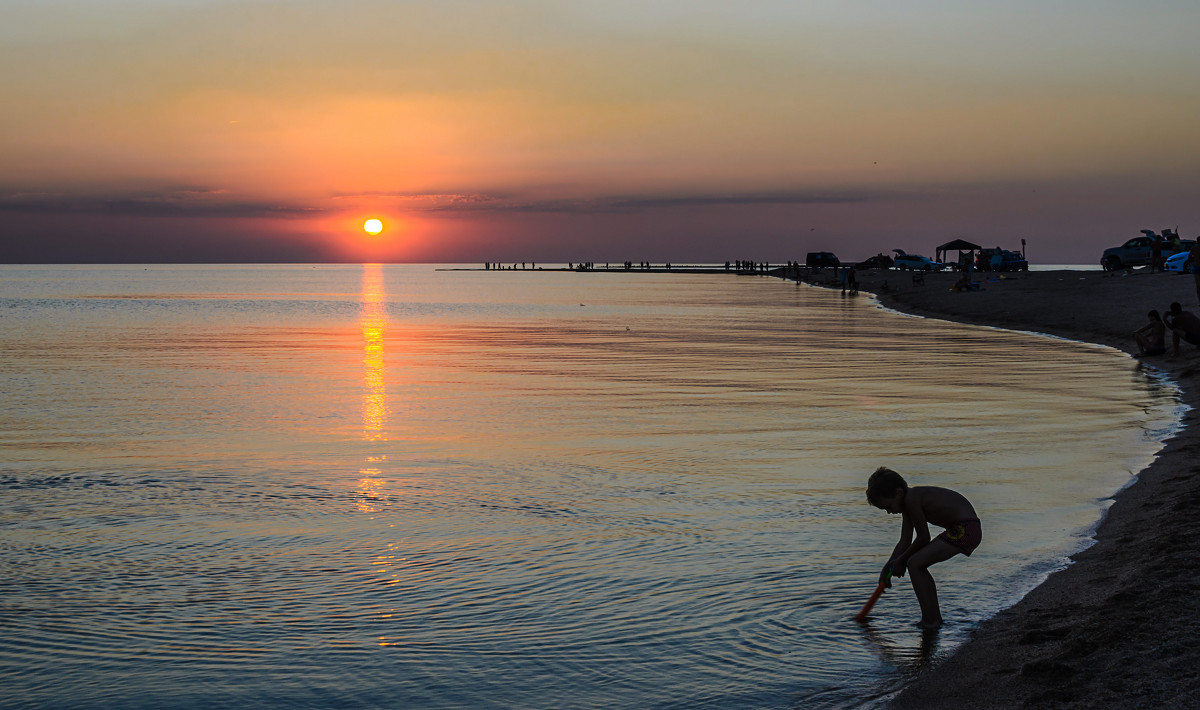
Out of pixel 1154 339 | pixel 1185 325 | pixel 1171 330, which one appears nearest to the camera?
pixel 1185 325

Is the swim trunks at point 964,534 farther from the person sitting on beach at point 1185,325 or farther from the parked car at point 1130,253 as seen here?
the parked car at point 1130,253

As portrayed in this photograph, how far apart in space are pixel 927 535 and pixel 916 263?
360ft

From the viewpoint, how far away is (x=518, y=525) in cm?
1081

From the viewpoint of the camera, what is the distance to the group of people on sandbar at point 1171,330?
23.2 m

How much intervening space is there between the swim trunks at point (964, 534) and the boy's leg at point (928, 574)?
0.04m

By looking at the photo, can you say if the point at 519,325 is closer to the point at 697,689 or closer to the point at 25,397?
the point at 25,397

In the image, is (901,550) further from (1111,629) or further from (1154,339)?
(1154,339)

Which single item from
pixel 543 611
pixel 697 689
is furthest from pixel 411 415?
pixel 697 689

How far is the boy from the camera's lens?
288 inches

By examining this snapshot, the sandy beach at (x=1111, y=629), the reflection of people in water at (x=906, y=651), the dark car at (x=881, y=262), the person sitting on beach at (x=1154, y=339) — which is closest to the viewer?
Result: the sandy beach at (x=1111, y=629)

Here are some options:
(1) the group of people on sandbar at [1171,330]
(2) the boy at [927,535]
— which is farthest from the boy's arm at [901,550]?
(1) the group of people on sandbar at [1171,330]

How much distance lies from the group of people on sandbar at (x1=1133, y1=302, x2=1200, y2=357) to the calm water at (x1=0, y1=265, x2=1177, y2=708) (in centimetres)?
79

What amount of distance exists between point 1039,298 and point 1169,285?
8.11 metres

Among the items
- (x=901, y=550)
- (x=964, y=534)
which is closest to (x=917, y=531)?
(x=901, y=550)
